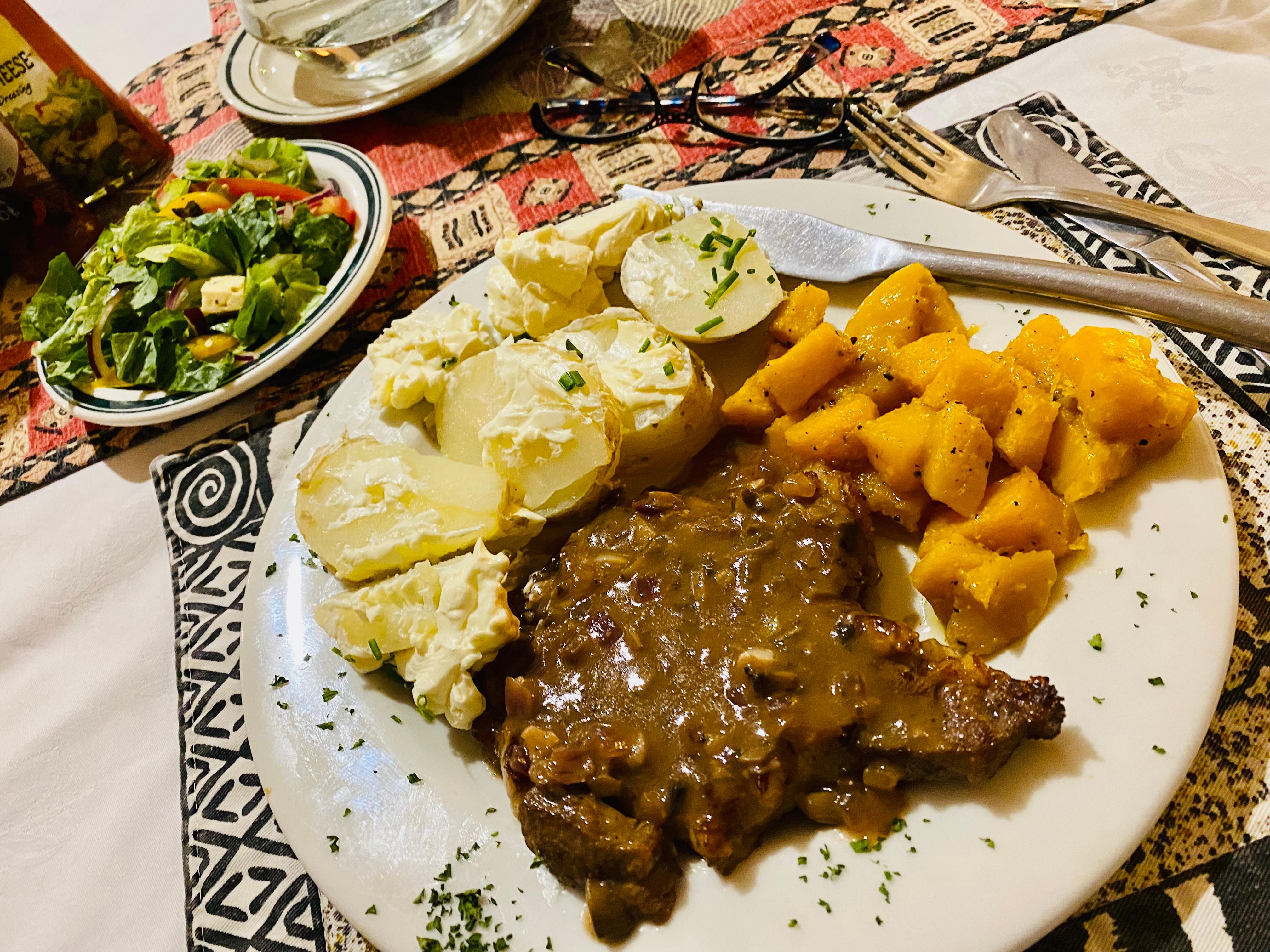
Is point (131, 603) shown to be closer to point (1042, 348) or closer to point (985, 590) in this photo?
point (985, 590)

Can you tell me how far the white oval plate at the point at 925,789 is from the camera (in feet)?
5.13

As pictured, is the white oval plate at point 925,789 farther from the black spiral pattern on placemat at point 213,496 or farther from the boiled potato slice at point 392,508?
the black spiral pattern on placemat at point 213,496

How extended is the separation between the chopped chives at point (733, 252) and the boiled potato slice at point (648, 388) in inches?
12.9

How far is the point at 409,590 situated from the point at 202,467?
5.05 ft

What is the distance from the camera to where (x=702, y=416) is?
246 centimetres

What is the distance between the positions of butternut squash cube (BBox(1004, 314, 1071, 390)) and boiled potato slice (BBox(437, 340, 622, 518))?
114 centimetres

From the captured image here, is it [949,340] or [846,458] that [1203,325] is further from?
[846,458]

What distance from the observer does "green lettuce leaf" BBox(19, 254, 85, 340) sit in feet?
12.0

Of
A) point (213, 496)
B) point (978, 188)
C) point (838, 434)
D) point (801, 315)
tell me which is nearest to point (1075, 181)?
Result: point (978, 188)

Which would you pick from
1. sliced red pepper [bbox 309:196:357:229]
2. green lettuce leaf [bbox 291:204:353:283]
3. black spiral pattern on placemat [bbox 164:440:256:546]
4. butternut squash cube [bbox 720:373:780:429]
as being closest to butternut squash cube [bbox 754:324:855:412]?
butternut squash cube [bbox 720:373:780:429]

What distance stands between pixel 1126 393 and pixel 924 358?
20.4 inches

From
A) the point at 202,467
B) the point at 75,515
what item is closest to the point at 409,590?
the point at 202,467

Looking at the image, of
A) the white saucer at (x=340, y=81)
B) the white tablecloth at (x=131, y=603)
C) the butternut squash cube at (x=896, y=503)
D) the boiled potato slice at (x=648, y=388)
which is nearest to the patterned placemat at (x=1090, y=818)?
the white tablecloth at (x=131, y=603)

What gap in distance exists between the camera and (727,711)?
177cm
